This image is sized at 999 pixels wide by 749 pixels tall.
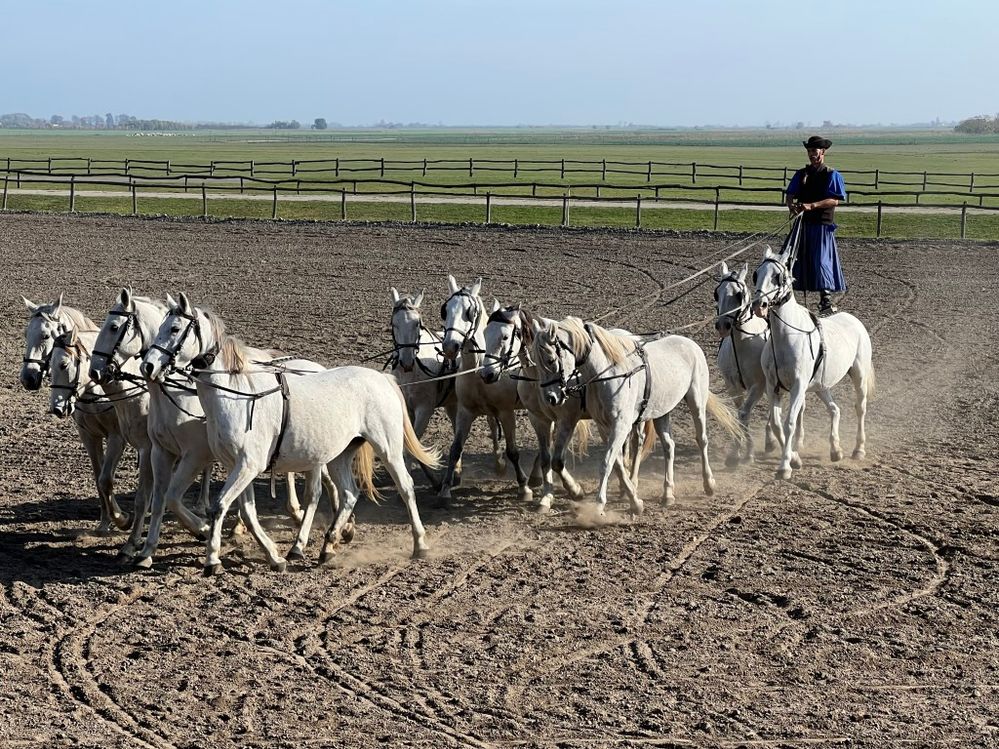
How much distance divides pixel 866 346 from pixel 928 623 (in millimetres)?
5760

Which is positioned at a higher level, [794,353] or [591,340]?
[591,340]

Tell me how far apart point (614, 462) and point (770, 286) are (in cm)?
247

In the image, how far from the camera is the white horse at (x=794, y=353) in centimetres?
1188

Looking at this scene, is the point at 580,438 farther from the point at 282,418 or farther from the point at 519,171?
the point at 519,171

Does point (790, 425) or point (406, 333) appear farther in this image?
point (790, 425)

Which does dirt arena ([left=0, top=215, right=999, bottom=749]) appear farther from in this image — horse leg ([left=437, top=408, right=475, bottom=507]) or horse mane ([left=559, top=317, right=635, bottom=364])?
horse mane ([left=559, top=317, right=635, bottom=364])

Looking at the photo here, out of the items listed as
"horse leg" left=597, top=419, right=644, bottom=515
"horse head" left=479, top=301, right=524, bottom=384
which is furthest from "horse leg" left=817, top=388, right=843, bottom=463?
"horse head" left=479, top=301, right=524, bottom=384

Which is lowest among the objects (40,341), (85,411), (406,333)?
(85,411)

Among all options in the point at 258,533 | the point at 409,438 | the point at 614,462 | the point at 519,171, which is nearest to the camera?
the point at 258,533

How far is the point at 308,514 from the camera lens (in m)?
9.86

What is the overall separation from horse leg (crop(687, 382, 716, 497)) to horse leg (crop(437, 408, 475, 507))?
80.4 inches

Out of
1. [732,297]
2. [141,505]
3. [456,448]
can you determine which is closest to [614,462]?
[456,448]

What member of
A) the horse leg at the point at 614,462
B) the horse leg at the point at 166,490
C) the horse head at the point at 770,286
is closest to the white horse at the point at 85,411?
the horse leg at the point at 166,490

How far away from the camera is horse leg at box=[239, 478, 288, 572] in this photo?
933 cm
